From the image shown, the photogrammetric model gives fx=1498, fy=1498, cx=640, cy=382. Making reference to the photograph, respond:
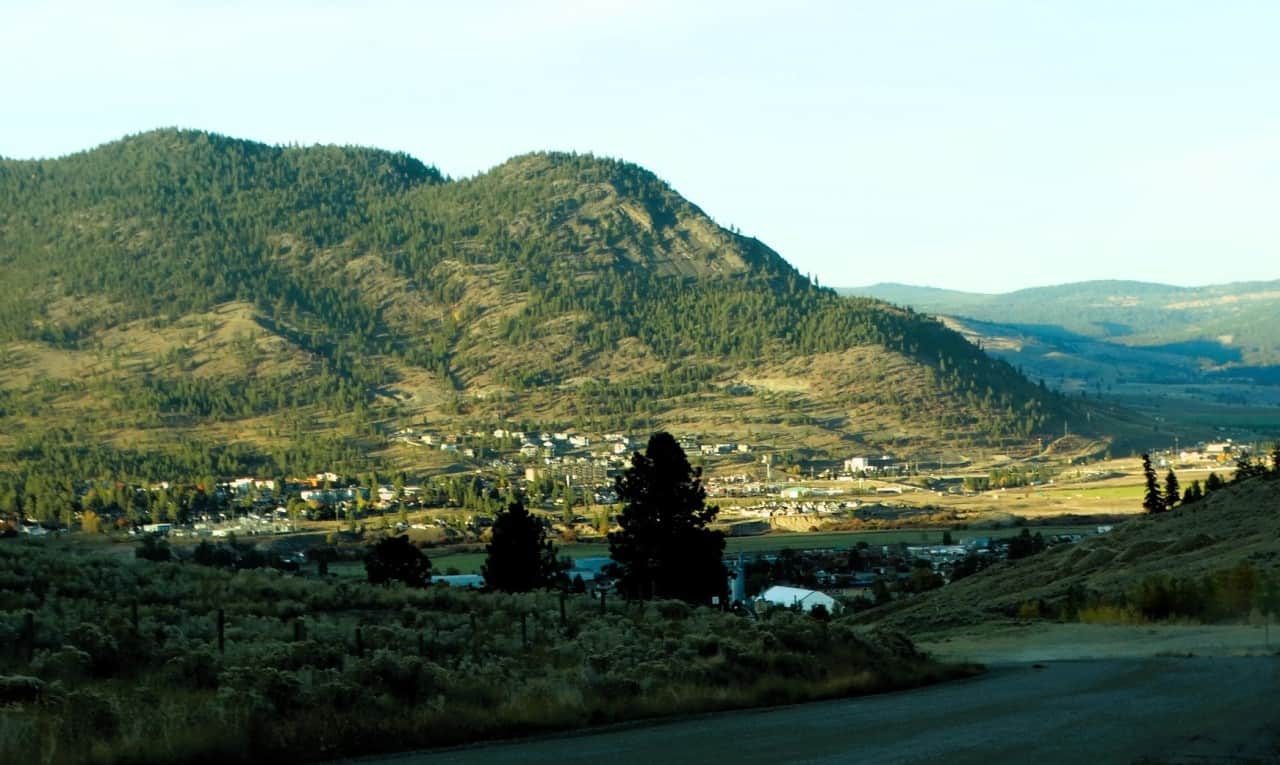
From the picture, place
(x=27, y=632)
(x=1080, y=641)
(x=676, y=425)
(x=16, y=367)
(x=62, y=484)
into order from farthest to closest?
(x=16, y=367)
(x=676, y=425)
(x=62, y=484)
(x=1080, y=641)
(x=27, y=632)

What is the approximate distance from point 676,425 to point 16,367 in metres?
85.6

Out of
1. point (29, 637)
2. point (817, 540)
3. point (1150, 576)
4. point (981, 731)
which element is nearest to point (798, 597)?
point (1150, 576)

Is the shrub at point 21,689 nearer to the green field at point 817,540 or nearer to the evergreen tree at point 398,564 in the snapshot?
the evergreen tree at point 398,564

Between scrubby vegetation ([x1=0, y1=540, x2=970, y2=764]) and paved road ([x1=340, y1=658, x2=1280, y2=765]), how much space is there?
3.30 ft

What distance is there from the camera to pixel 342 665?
18453 mm

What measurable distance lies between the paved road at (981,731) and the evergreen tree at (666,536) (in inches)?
1046

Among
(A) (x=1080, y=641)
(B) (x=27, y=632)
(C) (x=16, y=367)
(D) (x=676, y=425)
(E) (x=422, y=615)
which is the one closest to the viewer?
(B) (x=27, y=632)

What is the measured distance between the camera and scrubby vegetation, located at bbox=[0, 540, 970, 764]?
14.4 m

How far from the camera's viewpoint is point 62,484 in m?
132

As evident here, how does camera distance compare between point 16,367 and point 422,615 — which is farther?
point 16,367

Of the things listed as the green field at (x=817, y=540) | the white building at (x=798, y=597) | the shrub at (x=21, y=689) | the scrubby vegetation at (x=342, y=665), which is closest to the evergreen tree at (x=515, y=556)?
the white building at (x=798, y=597)

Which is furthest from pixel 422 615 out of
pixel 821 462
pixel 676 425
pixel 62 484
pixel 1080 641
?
pixel 676 425

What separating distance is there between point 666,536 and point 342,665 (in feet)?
94.2

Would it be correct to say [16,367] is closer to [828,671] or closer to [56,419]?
[56,419]
